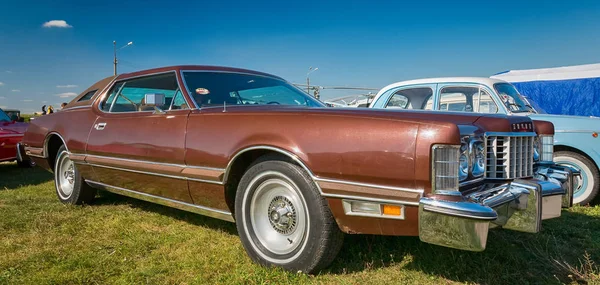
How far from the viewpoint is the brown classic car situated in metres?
2.03

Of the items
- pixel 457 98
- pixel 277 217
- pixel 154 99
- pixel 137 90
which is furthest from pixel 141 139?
pixel 457 98

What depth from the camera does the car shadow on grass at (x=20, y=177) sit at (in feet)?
20.2

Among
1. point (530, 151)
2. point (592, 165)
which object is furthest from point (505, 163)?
point (592, 165)

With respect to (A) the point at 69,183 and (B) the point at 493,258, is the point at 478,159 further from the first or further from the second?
(A) the point at 69,183

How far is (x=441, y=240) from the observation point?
1995 mm

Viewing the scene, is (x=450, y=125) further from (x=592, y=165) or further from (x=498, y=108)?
(x=592, y=165)

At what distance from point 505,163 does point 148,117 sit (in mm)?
2733

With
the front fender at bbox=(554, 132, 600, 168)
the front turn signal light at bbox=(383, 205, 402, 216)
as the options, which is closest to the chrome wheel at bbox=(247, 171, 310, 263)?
the front turn signal light at bbox=(383, 205, 402, 216)

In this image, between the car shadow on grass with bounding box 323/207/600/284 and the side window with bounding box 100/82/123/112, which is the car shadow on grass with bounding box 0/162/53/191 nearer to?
the side window with bounding box 100/82/123/112

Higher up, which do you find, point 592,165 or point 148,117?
point 148,117

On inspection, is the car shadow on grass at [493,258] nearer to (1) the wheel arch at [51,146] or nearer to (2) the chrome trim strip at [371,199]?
(2) the chrome trim strip at [371,199]

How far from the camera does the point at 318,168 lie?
2.33m

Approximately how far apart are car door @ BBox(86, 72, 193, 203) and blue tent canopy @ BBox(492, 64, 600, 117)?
30.0 feet

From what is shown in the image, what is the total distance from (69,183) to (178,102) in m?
2.24
